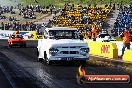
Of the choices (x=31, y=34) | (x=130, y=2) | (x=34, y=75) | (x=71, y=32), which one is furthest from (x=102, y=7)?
(x=34, y=75)

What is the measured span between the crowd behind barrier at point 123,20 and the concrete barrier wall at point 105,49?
21.2 meters

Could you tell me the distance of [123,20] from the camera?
56.4 metres

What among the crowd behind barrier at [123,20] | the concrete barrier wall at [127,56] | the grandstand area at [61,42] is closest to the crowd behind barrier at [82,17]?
the grandstand area at [61,42]

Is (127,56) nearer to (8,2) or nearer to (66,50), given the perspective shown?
(66,50)

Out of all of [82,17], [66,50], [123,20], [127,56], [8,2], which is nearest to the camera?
[66,50]

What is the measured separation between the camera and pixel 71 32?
66.6 ft

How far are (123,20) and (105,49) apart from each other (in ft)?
96.9

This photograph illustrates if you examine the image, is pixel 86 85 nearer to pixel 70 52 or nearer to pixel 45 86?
pixel 45 86

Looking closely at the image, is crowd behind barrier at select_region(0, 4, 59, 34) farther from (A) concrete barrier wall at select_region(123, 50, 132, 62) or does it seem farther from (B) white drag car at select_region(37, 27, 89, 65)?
(B) white drag car at select_region(37, 27, 89, 65)

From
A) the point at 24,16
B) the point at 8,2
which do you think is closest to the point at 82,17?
the point at 24,16

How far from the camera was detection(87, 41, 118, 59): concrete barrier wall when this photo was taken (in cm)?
2631

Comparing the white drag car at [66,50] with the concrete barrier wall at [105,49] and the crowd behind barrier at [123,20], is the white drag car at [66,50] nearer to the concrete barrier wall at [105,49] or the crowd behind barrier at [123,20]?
the concrete barrier wall at [105,49]

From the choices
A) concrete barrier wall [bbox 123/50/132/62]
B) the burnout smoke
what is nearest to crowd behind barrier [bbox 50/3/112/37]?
the burnout smoke

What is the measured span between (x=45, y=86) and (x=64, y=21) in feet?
160
